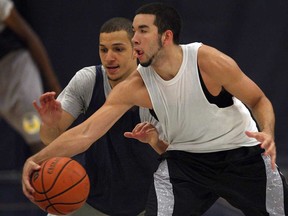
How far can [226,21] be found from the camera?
4922 mm

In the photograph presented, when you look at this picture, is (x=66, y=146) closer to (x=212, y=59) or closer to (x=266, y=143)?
(x=212, y=59)

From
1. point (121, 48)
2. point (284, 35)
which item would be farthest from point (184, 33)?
point (121, 48)

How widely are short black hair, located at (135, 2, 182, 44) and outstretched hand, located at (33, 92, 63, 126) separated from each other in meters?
0.53

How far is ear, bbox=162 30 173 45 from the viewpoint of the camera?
3266 mm

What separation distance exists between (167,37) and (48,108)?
1.90ft

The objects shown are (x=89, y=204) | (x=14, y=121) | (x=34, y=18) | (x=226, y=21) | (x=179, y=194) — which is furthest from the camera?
(x=226, y=21)

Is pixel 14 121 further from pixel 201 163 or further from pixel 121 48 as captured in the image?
pixel 201 163

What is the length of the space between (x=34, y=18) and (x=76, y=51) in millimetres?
380

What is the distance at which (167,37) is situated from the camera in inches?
129

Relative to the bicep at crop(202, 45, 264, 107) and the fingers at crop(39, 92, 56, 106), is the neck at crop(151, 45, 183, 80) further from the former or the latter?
the fingers at crop(39, 92, 56, 106)

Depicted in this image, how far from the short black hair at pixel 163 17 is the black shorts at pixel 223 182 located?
53 cm

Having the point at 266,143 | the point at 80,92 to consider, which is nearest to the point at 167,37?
the point at 80,92

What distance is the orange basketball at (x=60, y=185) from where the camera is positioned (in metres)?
3.07

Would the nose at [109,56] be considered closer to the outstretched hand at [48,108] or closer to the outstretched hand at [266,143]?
the outstretched hand at [48,108]
